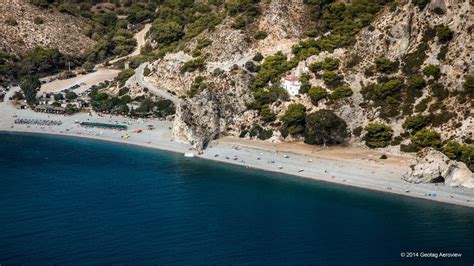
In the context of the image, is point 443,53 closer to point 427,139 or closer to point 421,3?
point 421,3

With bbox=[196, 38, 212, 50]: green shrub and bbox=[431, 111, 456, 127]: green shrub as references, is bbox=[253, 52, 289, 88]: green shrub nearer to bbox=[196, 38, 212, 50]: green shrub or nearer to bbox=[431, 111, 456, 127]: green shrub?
bbox=[196, 38, 212, 50]: green shrub

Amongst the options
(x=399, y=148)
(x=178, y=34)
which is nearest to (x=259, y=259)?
(x=399, y=148)

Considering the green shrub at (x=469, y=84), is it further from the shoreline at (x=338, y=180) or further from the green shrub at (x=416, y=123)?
the shoreline at (x=338, y=180)

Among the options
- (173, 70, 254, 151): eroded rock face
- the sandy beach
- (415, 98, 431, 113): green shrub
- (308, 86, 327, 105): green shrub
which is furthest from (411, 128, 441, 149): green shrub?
(173, 70, 254, 151): eroded rock face

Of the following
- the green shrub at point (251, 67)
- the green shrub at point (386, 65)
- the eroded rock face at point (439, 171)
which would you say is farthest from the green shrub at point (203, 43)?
the eroded rock face at point (439, 171)

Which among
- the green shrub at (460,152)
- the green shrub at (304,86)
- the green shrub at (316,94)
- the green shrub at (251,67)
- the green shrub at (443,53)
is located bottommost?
the green shrub at (460,152)

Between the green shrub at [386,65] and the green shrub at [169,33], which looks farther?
the green shrub at [169,33]
